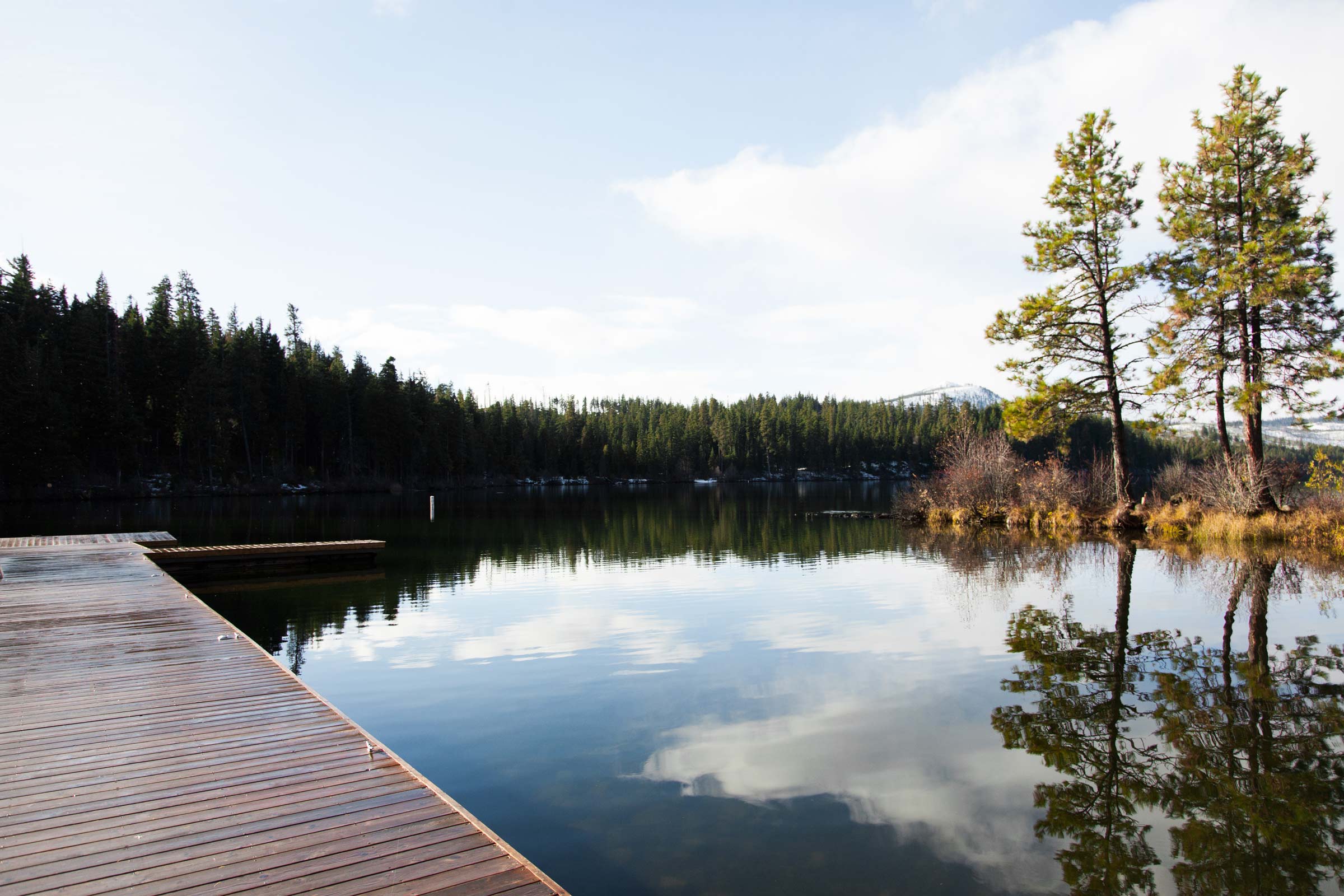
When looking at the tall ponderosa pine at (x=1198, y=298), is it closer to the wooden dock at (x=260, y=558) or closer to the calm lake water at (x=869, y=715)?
the calm lake water at (x=869, y=715)

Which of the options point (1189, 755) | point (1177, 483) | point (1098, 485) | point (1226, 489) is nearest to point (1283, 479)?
point (1226, 489)

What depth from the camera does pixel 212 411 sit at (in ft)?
209

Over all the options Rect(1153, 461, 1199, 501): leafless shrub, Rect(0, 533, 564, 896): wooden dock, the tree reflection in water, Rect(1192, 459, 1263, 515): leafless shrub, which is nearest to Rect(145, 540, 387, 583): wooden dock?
Rect(0, 533, 564, 896): wooden dock

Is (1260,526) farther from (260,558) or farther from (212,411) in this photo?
(212,411)

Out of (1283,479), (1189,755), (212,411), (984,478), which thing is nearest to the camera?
(1189,755)

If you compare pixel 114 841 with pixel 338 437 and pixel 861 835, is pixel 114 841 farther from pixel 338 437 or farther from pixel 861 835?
pixel 338 437

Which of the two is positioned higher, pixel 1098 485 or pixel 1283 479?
pixel 1283 479

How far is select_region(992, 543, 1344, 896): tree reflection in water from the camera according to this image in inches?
224

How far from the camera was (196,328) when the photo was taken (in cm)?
6594

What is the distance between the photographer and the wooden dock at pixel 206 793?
4344mm

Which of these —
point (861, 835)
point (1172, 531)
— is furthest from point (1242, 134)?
point (861, 835)

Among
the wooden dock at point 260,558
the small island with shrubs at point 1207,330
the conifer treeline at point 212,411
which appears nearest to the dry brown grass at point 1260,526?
the small island with shrubs at point 1207,330

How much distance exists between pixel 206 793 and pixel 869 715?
263 inches

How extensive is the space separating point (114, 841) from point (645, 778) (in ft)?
13.5
